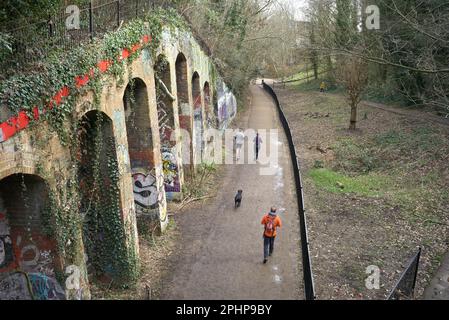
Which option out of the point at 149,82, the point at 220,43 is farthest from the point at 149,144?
the point at 220,43

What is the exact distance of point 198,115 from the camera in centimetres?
1962

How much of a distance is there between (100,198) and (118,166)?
1.01 metres

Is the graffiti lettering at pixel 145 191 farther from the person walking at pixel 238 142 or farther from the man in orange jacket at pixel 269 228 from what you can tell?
the person walking at pixel 238 142

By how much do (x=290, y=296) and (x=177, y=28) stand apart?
1047 cm

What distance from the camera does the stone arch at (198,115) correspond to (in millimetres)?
19328

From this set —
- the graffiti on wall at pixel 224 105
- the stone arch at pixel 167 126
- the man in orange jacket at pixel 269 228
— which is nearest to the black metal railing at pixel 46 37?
the stone arch at pixel 167 126

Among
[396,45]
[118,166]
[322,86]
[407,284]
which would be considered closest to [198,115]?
[396,45]

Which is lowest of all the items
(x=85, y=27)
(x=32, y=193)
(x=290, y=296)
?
(x=290, y=296)

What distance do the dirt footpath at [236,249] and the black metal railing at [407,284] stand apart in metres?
2.42

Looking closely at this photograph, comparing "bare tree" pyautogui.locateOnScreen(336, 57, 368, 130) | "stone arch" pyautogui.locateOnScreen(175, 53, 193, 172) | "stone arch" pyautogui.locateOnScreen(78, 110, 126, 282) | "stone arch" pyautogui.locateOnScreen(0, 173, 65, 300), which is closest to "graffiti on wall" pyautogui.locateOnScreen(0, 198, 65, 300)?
"stone arch" pyautogui.locateOnScreen(0, 173, 65, 300)
